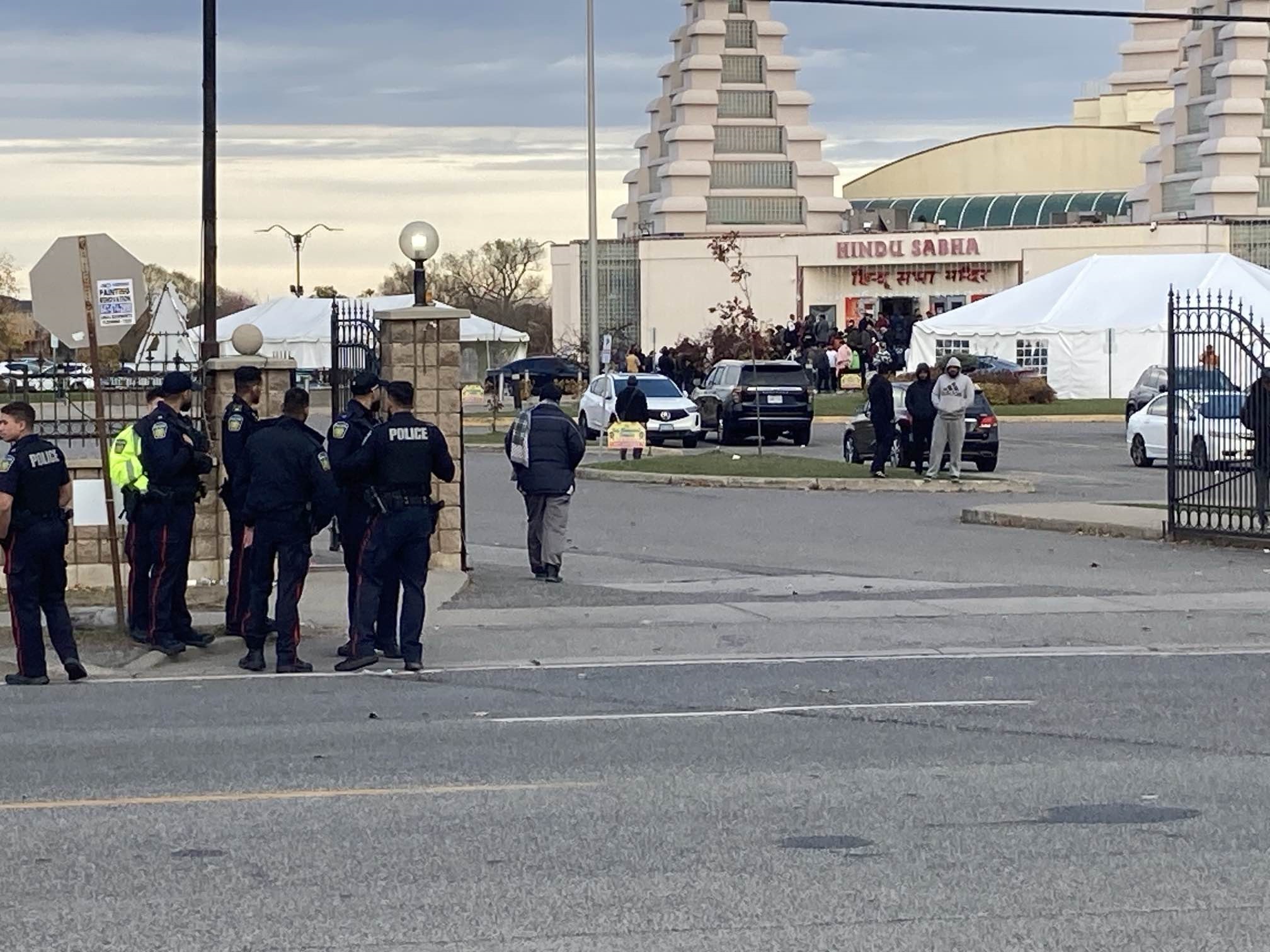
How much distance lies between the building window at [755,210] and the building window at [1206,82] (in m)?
19.1

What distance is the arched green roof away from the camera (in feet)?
334

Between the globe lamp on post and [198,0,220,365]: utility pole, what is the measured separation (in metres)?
1.86

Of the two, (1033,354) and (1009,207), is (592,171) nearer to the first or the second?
(1033,354)

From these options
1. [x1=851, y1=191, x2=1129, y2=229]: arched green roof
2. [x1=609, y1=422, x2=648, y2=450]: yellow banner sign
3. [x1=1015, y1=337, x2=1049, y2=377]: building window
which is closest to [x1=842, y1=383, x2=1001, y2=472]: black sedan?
[x1=609, y1=422, x2=648, y2=450]: yellow banner sign

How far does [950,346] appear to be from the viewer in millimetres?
61688

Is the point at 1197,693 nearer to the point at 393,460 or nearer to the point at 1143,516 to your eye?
the point at 393,460

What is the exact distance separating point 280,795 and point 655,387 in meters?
31.5

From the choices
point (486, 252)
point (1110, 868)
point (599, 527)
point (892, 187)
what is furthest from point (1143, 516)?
point (486, 252)

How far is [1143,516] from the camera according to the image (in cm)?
2253

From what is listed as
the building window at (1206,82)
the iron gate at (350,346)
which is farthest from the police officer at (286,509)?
the building window at (1206,82)

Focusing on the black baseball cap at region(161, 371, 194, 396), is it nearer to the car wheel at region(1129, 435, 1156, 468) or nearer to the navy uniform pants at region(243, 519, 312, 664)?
the navy uniform pants at region(243, 519, 312, 664)

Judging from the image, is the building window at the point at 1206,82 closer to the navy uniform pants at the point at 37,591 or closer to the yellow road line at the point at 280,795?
the navy uniform pants at the point at 37,591

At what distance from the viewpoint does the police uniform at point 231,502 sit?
14000 mm

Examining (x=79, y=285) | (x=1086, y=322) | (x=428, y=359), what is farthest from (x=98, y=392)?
(x=1086, y=322)
